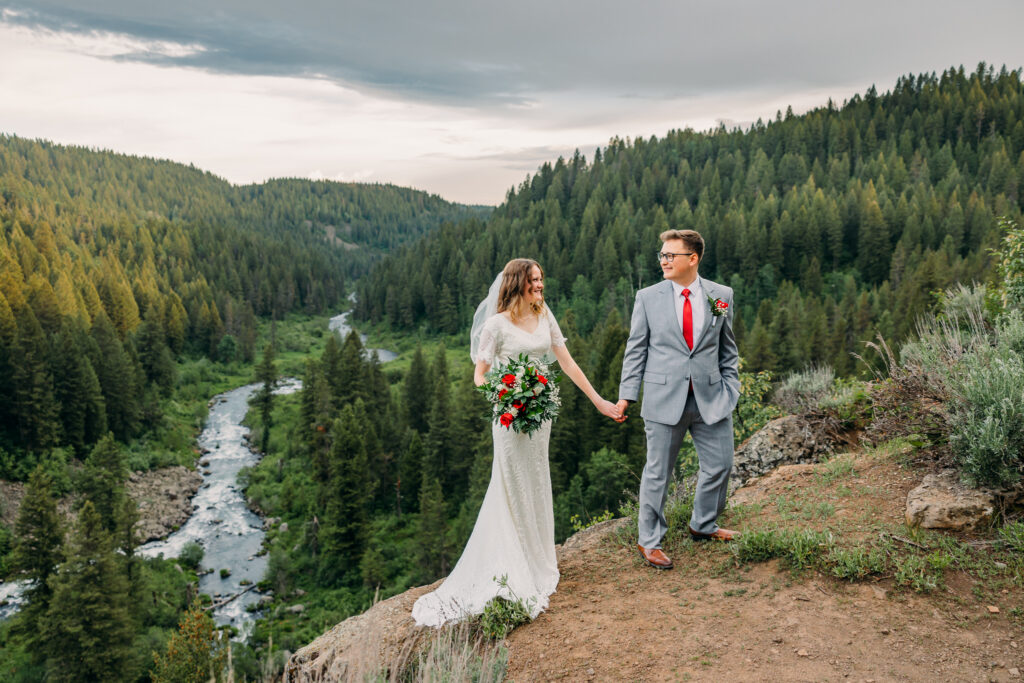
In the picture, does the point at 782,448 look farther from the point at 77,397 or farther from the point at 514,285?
the point at 77,397

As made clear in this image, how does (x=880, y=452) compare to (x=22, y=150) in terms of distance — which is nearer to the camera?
(x=880, y=452)

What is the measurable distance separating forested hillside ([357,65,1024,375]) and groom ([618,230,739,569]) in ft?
149

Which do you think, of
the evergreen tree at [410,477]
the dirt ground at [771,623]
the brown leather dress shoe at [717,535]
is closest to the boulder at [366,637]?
the dirt ground at [771,623]

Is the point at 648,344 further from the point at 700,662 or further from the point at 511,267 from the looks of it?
the point at 700,662

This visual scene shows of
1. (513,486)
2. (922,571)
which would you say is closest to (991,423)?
(922,571)

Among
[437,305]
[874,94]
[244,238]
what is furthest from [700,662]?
[874,94]

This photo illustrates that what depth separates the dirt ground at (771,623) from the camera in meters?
3.81

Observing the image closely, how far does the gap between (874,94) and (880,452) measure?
161m

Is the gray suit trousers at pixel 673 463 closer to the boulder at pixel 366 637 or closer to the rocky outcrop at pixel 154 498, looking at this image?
the boulder at pixel 366 637

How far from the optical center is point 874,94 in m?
134

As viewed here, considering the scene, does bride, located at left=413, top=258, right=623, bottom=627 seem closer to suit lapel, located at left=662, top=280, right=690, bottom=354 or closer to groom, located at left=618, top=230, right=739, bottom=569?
groom, located at left=618, top=230, right=739, bottom=569

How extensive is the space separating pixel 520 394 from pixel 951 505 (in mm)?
3730

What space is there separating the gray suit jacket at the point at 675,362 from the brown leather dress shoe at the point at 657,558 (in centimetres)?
126

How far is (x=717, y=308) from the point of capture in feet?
16.8
